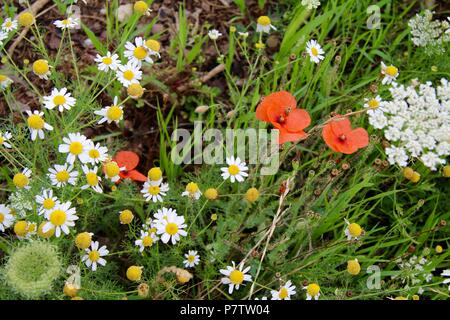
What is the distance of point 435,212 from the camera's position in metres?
2.48

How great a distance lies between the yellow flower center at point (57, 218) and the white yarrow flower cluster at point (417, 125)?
1.30 m

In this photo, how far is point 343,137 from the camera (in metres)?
2.03

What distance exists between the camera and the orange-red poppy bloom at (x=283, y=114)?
1967 mm

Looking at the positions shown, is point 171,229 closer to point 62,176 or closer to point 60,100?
point 62,176

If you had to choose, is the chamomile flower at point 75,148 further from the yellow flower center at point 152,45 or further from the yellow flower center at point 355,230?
the yellow flower center at point 355,230

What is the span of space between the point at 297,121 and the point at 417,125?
0.61 metres

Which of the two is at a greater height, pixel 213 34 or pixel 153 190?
pixel 213 34

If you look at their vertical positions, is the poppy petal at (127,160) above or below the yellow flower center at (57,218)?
above

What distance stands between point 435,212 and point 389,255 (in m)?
0.35

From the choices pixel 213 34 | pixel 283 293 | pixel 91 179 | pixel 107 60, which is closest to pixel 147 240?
pixel 91 179

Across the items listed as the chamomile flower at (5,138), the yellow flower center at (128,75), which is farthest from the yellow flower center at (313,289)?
the chamomile flower at (5,138)

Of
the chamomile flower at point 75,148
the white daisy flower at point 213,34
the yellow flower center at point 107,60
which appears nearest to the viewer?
the chamomile flower at point 75,148

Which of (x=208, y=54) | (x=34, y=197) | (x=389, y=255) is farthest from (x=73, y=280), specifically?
(x=208, y=54)

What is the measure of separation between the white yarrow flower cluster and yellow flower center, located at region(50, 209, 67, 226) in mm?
1301
